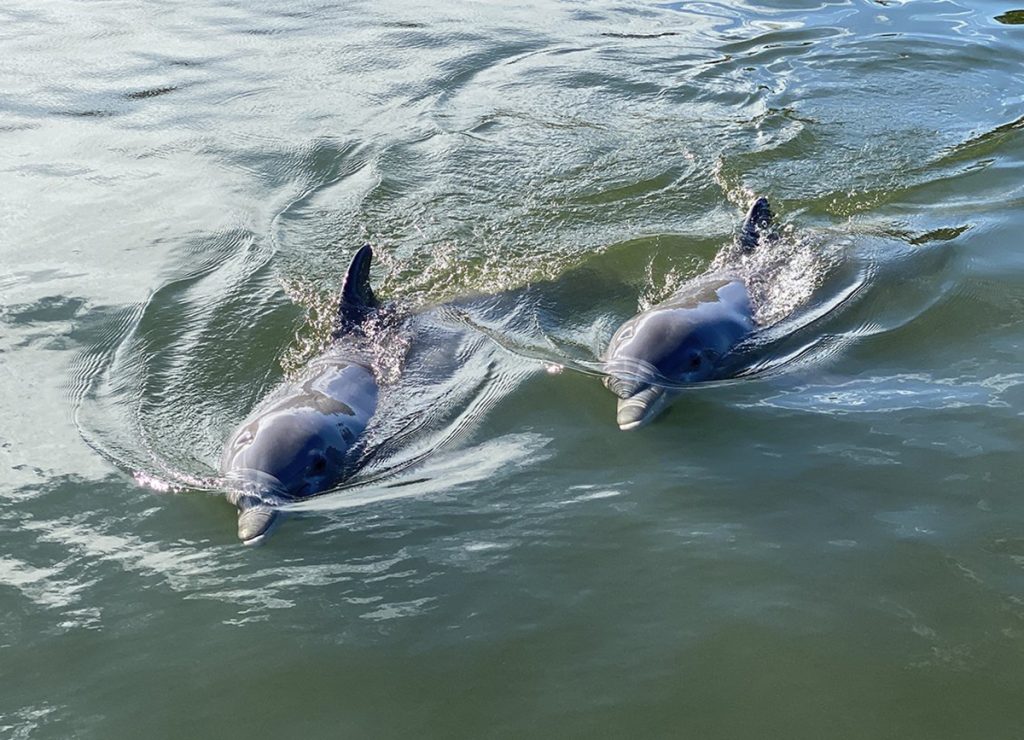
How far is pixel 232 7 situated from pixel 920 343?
561 inches

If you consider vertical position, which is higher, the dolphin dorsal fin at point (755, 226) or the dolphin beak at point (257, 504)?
the dolphin dorsal fin at point (755, 226)

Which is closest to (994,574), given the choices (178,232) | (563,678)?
(563,678)

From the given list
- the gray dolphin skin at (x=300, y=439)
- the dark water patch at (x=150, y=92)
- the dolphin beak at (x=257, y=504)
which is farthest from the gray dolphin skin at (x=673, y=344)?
the dark water patch at (x=150, y=92)

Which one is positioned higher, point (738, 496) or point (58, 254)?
point (58, 254)

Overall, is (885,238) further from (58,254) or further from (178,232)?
(58,254)

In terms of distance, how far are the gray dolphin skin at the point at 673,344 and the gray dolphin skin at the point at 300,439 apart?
5.69 feet

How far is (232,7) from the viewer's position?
18.1m

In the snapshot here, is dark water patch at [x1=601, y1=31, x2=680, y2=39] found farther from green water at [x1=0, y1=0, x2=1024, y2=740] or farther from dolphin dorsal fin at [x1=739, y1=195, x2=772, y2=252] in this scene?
dolphin dorsal fin at [x1=739, y1=195, x2=772, y2=252]

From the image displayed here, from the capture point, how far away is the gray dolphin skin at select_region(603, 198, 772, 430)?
7.10 m

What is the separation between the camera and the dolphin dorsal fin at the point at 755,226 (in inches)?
378

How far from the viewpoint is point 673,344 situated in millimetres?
7633

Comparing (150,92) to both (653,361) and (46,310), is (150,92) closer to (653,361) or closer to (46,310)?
(46,310)

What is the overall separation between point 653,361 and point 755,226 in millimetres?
2802

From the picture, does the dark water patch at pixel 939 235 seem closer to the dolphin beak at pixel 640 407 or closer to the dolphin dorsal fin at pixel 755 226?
the dolphin dorsal fin at pixel 755 226
